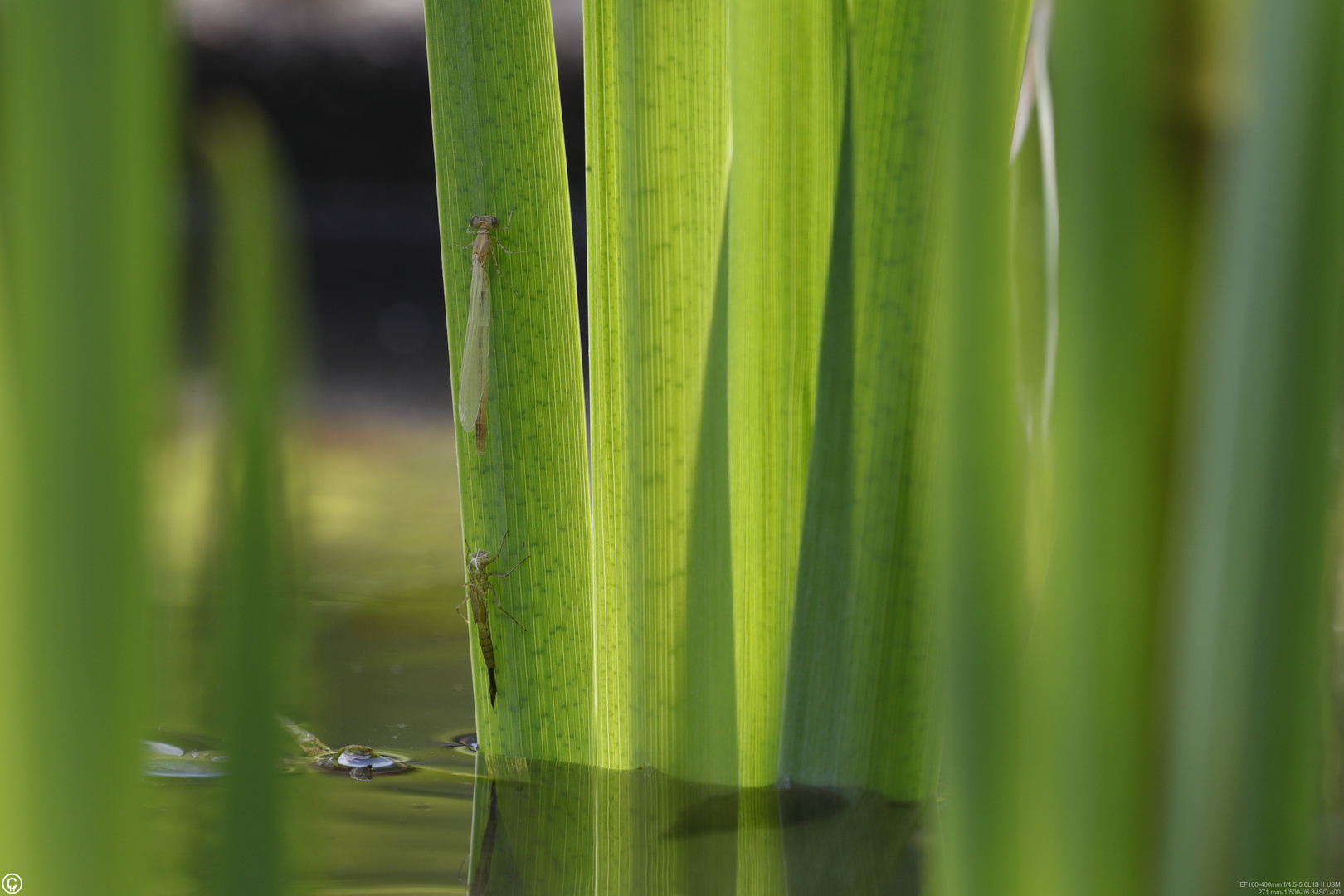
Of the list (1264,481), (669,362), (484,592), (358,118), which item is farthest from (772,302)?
(358,118)

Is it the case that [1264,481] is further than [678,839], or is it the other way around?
[678,839]

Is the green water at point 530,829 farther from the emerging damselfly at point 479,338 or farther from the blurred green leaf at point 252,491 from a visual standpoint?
the blurred green leaf at point 252,491

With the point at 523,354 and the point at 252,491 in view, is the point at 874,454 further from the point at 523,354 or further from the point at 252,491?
the point at 252,491

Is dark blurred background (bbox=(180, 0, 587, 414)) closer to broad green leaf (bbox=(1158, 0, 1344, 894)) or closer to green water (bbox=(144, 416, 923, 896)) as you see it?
green water (bbox=(144, 416, 923, 896))

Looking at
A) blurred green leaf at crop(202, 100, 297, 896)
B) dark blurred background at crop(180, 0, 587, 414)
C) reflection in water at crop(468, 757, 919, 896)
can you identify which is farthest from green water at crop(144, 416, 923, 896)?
dark blurred background at crop(180, 0, 587, 414)

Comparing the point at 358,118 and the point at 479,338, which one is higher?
the point at 358,118

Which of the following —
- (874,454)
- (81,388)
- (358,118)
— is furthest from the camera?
(358,118)
